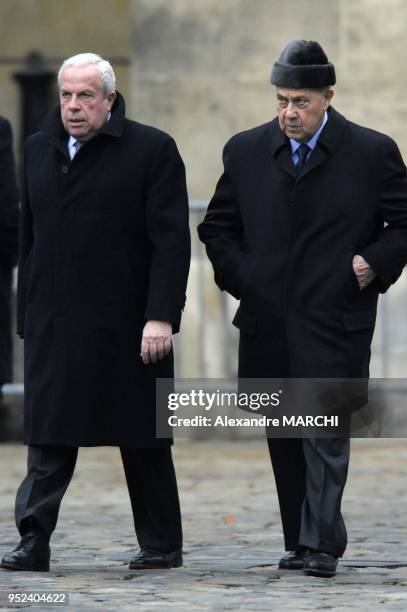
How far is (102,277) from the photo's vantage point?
25.7ft

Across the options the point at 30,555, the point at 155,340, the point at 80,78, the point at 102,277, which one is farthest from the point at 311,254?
the point at 30,555

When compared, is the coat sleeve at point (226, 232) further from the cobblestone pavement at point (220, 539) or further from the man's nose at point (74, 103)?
the cobblestone pavement at point (220, 539)

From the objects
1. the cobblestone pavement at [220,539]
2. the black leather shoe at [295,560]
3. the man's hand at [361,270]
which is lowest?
the cobblestone pavement at [220,539]

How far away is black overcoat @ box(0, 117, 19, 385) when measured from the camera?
31.6ft

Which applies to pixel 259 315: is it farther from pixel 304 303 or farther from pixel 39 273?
pixel 39 273

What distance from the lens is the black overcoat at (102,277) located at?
7.84 m

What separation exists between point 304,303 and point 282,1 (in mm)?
5931

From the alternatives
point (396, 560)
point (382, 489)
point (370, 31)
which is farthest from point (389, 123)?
point (396, 560)

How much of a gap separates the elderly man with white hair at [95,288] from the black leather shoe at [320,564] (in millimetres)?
545

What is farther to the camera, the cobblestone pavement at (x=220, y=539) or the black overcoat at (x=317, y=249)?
the black overcoat at (x=317, y=249)

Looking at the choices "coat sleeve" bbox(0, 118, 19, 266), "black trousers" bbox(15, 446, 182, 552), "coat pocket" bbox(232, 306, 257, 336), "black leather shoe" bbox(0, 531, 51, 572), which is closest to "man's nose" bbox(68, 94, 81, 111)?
"coat pocket" bbox(232, 306, 257, 336)

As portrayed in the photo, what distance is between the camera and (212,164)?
13625mm

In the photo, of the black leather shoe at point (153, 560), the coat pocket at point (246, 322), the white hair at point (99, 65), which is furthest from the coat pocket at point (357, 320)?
the white hair at point (99, 65)

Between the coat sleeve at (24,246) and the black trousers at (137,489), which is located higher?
the coat sleeve at (24,246)
